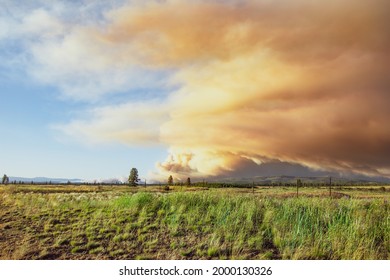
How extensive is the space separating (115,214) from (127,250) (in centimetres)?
414

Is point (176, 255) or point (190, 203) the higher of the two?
point (190, 203)

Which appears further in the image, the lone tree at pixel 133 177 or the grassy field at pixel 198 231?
the lone tree at pixel 133 177

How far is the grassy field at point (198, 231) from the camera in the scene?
466 inches

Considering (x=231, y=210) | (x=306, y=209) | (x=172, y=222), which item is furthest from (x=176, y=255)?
(x=306, y=209)

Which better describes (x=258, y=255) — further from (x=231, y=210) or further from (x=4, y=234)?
(x=4, y=234)

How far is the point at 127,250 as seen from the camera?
12266mm

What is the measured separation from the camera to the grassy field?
11.8m

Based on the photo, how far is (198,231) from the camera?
44.4 feet

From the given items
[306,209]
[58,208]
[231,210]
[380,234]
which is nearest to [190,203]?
[231,210]

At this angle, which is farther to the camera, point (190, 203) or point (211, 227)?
point (190, 203)

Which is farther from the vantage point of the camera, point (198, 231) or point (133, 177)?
point (133, 177)

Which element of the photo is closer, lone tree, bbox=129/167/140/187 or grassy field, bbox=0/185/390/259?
grassy field, bbox=0/185/390/259
